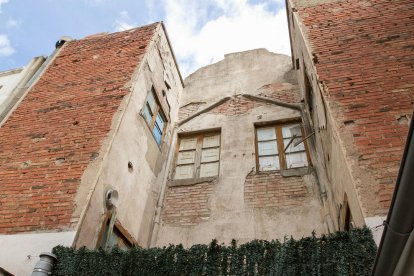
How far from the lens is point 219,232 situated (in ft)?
21.0

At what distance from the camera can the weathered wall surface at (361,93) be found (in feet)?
13.1

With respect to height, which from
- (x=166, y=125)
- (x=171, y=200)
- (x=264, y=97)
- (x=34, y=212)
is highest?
(x=264, y=97)

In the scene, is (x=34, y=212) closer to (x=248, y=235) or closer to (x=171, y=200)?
(x=171, y=200)

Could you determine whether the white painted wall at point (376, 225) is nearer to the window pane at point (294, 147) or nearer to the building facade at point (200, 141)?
the building facade at point (200, 141)

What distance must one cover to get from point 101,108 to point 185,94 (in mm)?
4460

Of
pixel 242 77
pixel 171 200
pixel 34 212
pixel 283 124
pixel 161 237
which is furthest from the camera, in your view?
pixel 242 77

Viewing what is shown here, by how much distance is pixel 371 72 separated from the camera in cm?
525

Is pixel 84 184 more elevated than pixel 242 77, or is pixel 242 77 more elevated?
pixel 242 77

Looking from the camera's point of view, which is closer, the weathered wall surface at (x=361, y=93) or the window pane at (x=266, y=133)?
the weathered wall surface at (x=361, y=93)

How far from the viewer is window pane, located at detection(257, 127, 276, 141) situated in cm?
812

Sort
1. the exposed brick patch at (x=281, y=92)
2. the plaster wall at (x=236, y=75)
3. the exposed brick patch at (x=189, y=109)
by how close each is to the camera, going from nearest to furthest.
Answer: the exposed brick patch at (x=281, y=92), the exposed brick patch at (x=189, y=109), the plaster wall at (x=236, y=75)

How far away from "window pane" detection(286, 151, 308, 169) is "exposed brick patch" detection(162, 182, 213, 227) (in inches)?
70.7

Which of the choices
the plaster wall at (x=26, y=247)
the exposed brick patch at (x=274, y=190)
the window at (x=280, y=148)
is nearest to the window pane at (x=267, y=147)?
the window at (x=280, y=148)

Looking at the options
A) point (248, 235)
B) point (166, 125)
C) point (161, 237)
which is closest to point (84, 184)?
point (161, 237)
